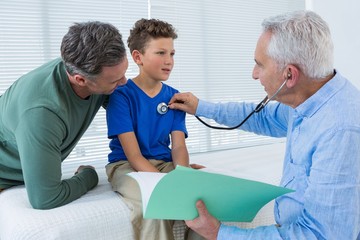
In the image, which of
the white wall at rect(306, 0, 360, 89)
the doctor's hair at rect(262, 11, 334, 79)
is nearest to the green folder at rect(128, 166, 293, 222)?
the doctor's hair at rect(262, 11, 334, 79)

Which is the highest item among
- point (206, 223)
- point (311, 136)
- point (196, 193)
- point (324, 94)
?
point (324, 94)

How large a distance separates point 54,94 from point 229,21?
7.13ft

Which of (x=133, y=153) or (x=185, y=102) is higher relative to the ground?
(x=185, y=102)

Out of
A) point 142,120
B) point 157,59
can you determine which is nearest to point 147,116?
point 142,120

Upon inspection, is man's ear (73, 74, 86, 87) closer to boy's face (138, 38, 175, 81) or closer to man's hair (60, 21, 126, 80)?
man's hair (60, 21, 126, 80)

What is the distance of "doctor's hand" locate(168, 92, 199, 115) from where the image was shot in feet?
5.24

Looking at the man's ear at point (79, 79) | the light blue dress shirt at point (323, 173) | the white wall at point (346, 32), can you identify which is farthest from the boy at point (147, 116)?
the white wall at point (346, 32)

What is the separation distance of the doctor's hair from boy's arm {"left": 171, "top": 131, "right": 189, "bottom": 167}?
70cm

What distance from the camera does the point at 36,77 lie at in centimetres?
127

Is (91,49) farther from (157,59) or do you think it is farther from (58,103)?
(157,59)

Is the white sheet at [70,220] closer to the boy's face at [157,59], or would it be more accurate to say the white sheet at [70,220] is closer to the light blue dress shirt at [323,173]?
the light blue dress shirt at [323,173]

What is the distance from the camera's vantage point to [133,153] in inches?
56.1

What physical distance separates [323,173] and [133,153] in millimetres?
767

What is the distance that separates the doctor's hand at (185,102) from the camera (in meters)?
1.60
